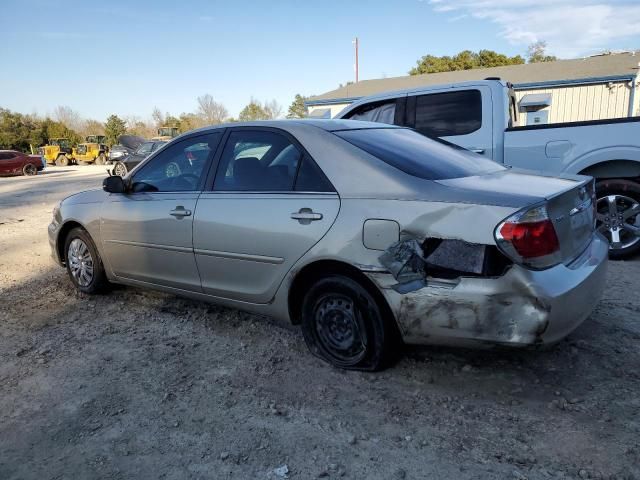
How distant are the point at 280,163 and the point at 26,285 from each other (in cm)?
367

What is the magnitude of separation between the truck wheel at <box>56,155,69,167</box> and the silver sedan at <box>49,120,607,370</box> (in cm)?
3875

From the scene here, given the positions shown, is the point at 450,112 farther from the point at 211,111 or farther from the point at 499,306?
the point at 211,111

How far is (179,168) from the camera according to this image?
13.6 ft

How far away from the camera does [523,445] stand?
2.46 m

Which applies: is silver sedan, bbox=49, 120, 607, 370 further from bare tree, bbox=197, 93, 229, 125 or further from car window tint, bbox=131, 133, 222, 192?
bare tree, bbox=197, 93, 229, 125

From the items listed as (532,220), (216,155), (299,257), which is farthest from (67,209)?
(532,220)

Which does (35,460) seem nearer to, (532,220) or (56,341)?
(56,341)

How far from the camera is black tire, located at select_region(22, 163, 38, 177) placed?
2705cm

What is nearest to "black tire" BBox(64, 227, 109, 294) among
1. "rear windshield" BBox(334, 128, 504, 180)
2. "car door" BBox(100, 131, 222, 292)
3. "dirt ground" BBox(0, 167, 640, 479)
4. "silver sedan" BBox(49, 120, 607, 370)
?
"car door" BBox(100, 131, 222, 292)

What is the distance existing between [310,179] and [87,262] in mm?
2750

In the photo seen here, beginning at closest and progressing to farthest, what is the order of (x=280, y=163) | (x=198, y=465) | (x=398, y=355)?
(x=198, y=465) < (x=398, y=355) < (x=280, y=163)

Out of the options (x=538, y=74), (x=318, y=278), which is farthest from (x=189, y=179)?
(x=538, y=74)

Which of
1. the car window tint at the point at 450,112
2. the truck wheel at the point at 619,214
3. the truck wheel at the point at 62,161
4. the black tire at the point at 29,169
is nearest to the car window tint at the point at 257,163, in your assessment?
the car window tint at the point at 450,112

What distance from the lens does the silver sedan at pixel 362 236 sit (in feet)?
8.61
